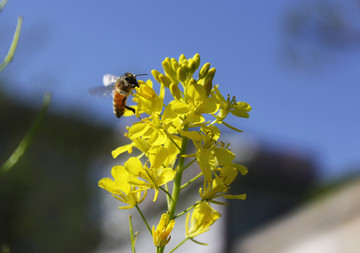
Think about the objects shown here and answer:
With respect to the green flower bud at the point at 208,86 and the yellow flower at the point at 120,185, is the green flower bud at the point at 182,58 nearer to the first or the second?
the green flower bud at the point at 208,86

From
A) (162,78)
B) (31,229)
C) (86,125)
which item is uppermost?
(162,78)

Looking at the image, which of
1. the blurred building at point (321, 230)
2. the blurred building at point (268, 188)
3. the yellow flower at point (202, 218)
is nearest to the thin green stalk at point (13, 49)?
the yellow flower at point (202, 218)

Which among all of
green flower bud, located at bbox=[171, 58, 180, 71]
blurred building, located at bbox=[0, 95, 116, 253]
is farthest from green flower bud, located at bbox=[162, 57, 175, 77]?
blurred building, located at bbox=[0, 95, 116, 253]

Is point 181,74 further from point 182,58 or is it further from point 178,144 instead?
point 178,144

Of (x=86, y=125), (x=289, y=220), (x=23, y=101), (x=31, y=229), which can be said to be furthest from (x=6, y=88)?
(x=289, y=220)

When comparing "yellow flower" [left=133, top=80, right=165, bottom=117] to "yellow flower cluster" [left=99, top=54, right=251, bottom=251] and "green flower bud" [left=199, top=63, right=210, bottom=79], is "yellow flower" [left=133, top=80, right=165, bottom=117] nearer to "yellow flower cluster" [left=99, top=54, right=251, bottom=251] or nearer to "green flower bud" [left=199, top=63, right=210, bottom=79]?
"yellow flower cluster" [left=99, top=54, right=251, bottom=251]

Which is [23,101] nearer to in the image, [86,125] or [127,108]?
[86,125]
